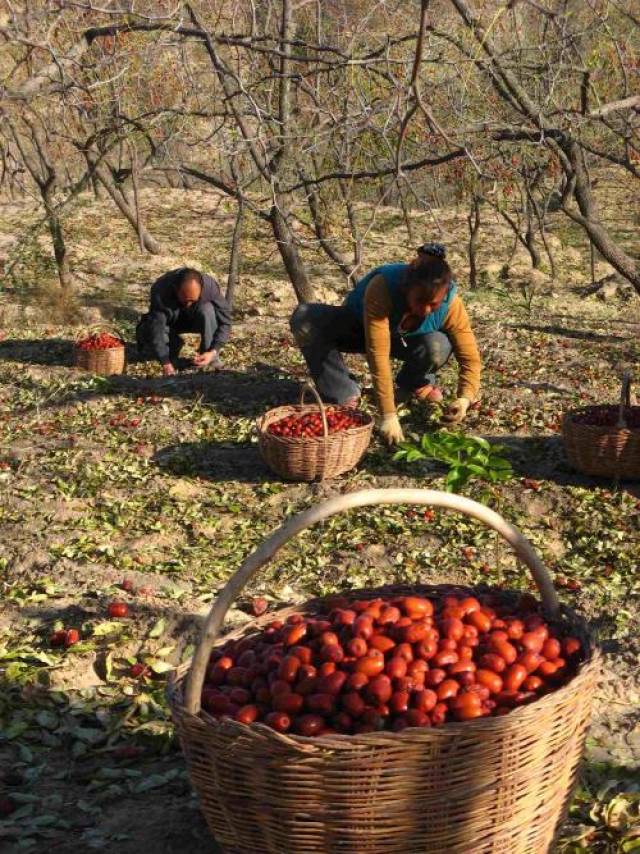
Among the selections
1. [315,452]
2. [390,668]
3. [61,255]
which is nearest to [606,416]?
[315,452]

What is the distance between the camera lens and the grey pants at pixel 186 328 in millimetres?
7641

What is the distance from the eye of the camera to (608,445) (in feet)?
16.5

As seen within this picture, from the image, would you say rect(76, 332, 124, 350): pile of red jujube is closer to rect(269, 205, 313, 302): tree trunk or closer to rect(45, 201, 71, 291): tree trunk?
rect(269, 205, 313, 302): tree trunk

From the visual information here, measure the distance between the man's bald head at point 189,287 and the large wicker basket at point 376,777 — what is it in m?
5.24

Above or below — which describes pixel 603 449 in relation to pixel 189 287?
below

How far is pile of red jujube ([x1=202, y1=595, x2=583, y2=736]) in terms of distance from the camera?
7.18 feet

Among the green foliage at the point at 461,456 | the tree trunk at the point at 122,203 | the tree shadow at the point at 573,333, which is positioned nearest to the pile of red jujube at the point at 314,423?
the green foliage at the point at 461,456

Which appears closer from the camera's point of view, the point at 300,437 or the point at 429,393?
the point at 300,437

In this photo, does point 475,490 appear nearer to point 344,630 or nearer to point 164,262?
point 344,630

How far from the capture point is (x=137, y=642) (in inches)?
147

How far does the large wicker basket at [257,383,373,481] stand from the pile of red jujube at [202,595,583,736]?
264 cm

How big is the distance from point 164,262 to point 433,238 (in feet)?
14.0

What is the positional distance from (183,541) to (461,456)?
167cm

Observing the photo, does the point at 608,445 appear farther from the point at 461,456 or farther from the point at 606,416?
the point at 461,456
